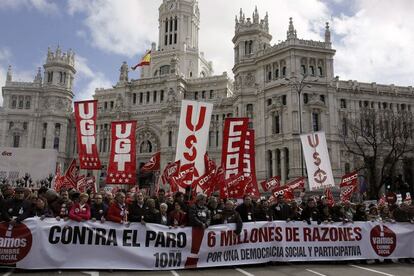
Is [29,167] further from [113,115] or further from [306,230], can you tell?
[113,115]

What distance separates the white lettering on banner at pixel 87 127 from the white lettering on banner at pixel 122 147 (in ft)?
3.68

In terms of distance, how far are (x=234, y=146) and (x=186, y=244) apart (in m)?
7.23

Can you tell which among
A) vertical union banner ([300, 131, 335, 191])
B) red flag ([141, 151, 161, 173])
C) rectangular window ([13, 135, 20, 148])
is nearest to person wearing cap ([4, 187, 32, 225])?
red flag ([141, 151, 161, 173])

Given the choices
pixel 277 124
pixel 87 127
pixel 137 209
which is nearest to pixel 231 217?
pixel 137 209

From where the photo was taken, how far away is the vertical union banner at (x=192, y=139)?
15.6 meters

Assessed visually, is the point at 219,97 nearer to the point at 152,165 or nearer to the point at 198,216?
the point at 152,165

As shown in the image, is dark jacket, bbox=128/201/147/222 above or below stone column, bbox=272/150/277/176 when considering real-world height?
below

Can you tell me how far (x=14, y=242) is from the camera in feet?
33.4

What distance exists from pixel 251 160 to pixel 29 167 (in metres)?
15.1

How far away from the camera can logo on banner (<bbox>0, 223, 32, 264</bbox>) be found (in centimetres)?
1009

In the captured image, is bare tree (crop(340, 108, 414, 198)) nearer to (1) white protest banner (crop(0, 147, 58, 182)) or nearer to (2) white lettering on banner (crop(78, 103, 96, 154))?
(1) white protest banner (crop(0, 147, 58, 182))

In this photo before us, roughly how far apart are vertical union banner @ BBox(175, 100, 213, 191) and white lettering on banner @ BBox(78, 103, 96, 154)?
4326 mm

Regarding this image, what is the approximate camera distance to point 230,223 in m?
12.0

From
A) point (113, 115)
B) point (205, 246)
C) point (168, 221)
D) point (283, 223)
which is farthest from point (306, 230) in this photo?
point (113, 115)
